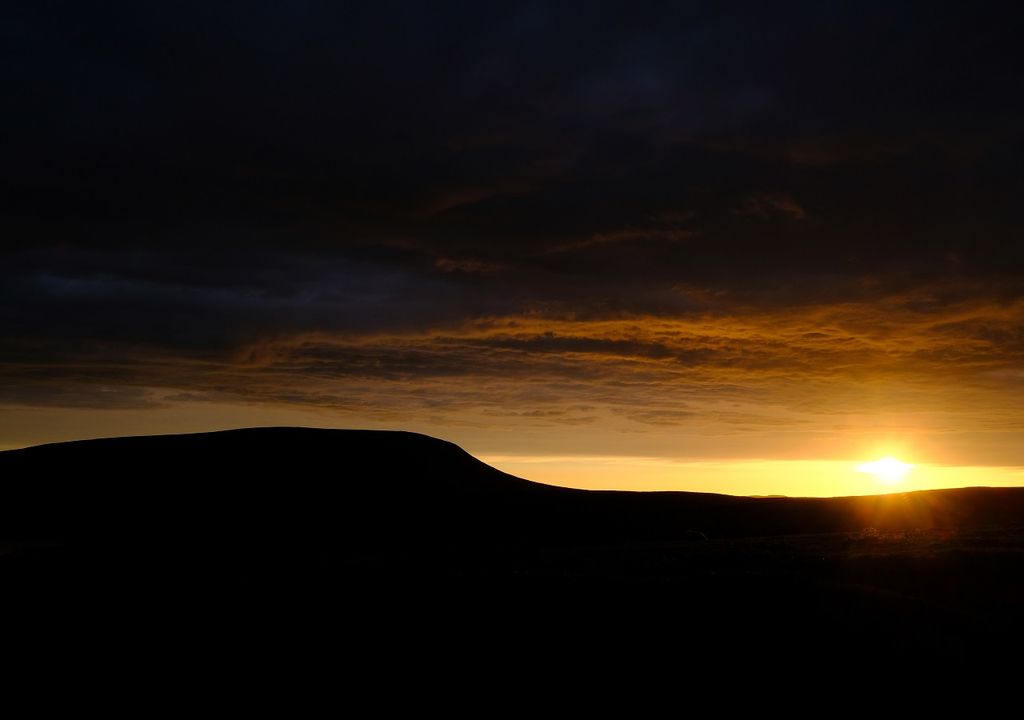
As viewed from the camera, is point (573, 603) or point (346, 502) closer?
point (573, 603)

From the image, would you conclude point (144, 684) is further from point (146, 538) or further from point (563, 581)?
point (146, 538)

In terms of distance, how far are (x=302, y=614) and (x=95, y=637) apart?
3.57 meters

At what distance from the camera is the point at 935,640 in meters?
15.8

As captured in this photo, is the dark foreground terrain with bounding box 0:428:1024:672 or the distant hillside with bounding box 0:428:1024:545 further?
the distant hillside with bounding box 0:428:1024:545

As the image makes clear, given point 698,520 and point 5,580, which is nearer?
point 5,580

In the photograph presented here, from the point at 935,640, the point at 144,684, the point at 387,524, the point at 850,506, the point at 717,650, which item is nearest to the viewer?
the point at 144,684

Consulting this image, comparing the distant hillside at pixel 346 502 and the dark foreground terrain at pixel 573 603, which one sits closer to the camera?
the dark foreground terrain at pixel 573 603

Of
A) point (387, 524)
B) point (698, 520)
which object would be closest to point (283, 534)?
point (387, 524)

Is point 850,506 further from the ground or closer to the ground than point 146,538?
further from the ground

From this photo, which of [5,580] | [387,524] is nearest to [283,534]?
[387,524]

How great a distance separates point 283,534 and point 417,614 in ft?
140

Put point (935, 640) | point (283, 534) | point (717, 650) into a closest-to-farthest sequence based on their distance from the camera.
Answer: point (717, 650)
point (935, 640)
point (283, 534)

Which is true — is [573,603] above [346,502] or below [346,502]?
above

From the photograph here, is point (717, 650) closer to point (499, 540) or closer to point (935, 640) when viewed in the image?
point (935, 640)
